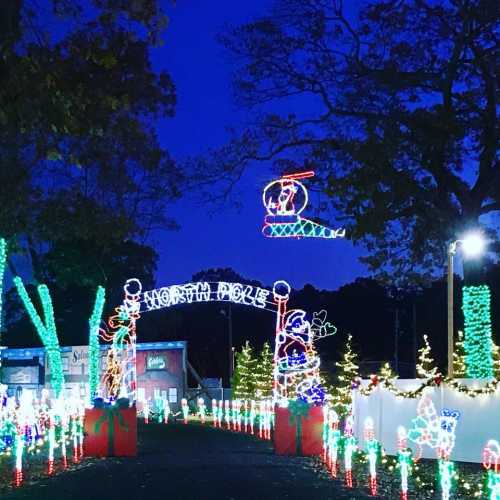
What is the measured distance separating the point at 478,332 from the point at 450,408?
3244mm

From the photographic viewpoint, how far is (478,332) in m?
17.8

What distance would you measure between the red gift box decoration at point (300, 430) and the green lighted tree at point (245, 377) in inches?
889

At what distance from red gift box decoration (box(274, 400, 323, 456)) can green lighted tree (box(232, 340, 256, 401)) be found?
22.6 m

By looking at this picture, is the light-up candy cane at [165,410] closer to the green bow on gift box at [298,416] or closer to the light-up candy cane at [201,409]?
the light-up candy cane at [201,409]

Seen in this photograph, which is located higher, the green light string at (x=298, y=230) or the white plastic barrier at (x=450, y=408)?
the green light string at (x=298, y=230)

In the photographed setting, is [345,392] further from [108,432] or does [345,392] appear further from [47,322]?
[108,432]

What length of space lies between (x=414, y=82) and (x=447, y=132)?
4.53ft

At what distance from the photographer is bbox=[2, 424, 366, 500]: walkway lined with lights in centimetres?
1176

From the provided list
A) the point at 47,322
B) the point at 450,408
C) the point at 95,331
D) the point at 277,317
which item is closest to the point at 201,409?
the point at 95,331

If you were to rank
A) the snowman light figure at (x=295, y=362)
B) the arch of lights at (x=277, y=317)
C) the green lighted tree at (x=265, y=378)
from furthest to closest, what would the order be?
the green lighted tree at (x=265, y=378), the arch of lights at (x=277, y=317), the snowman light figure at (x=295, y=362)

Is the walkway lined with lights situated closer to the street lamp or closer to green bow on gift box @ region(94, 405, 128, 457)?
green bow on gift box @ region(94, 405, 128, 457)

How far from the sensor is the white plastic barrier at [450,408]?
14211 mm

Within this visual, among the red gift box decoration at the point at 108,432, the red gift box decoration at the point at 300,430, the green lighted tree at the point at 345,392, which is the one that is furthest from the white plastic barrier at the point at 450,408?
the green lighted tree at the point at 345,392

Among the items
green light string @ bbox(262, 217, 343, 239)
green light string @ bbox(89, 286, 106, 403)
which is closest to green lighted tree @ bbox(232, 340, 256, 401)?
green light string @ bbox(89, 286, 106, 403)
